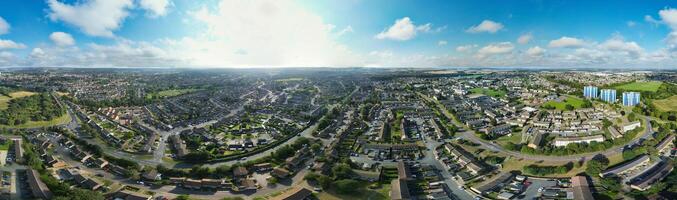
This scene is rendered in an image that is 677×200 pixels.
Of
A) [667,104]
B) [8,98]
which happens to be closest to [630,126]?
[667,104]

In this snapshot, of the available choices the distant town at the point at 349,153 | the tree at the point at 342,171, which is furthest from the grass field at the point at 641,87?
the tree at the point at 342,171

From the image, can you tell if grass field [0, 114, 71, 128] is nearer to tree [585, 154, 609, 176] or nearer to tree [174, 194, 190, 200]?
tree [174, 194, 190, 200]

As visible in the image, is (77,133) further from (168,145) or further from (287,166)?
(287,166)

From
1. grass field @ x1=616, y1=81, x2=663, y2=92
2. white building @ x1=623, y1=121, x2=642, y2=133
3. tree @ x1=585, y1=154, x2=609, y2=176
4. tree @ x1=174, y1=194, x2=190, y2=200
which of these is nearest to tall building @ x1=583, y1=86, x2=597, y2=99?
grass field @ x1=616, y1=81, x2=663, y2=92

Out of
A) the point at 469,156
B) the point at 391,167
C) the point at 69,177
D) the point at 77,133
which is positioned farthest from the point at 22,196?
the point at 469,156

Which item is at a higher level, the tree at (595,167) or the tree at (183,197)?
the tree at (595,167)

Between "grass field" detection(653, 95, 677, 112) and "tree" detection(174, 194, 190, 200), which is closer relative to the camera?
"tree" detection(174, 194, 190, 200)

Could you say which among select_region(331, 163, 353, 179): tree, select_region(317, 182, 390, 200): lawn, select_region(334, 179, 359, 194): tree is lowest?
select_region(317, 182, 390, 200): lawn

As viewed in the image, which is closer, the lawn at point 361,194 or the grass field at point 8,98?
the lawn at point 361,194

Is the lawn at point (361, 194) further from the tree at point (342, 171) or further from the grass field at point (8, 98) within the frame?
the grass field at point (8, 98)
